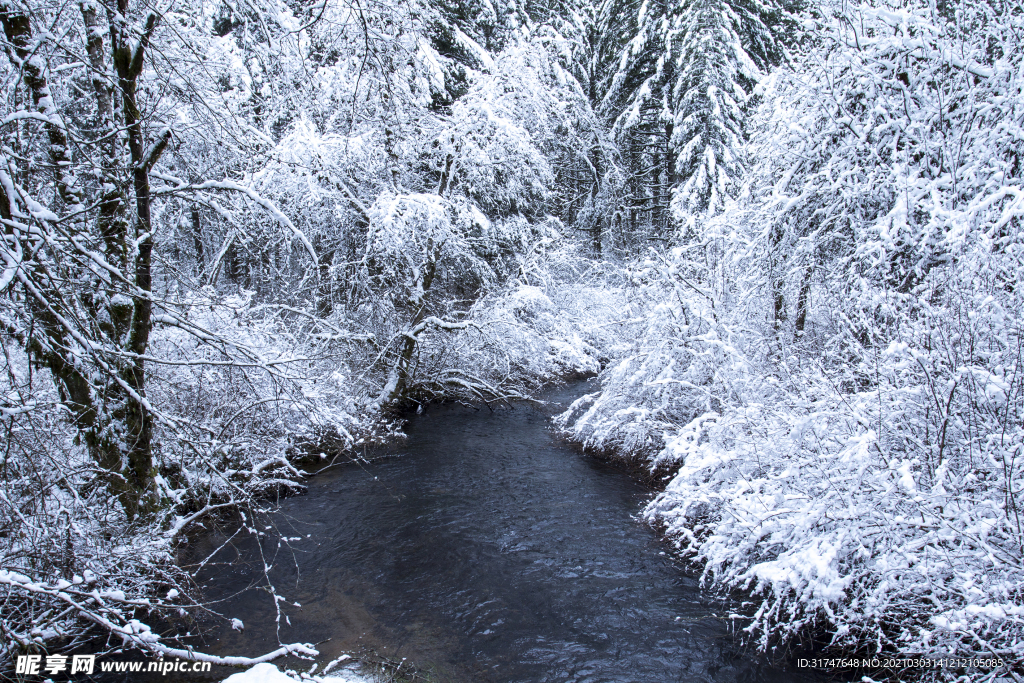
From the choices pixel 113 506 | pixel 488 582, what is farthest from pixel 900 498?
pixel 113 506

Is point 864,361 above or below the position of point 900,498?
above

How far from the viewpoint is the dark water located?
4.48m

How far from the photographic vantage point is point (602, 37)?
928 inches

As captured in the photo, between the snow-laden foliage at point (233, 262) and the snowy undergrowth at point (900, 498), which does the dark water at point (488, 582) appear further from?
the snow-laden foliage at point (233, 262)

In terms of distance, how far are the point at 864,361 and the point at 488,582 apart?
14.0 ft

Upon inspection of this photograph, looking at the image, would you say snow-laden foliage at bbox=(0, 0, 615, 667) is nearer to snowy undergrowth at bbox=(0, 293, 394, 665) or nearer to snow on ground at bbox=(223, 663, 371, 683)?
Answer: snowy undergrowth at bbox=(0, 293, 394, 665)

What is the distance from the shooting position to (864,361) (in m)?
5.05

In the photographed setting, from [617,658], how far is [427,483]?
425 centimetres

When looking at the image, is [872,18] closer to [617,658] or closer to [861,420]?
[861,420]

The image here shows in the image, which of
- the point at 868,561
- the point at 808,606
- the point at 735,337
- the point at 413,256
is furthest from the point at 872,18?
the point at 413,256

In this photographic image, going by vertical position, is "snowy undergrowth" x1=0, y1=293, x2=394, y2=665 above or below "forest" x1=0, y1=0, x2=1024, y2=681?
below

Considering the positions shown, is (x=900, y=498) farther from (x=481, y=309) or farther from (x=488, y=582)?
(x=481, y=309)

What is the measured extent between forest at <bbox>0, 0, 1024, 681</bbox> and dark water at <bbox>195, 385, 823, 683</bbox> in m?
0.48

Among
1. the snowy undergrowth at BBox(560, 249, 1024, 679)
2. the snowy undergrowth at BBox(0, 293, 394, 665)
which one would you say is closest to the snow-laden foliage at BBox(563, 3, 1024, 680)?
the snowy undergrowth at BBox(560, 249, 1024, 679)
